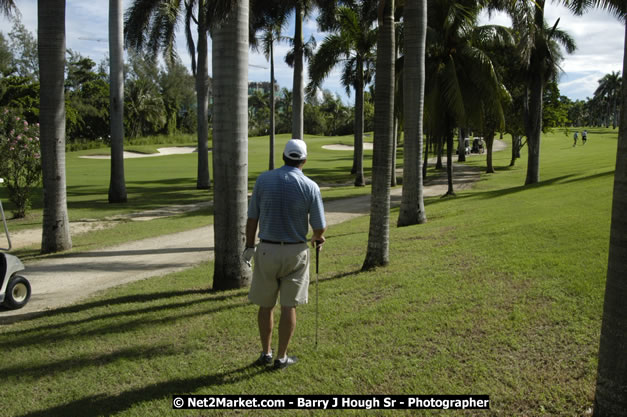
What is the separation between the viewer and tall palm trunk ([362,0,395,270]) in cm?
798

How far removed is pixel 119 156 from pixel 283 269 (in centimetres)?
1723

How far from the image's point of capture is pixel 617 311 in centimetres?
316

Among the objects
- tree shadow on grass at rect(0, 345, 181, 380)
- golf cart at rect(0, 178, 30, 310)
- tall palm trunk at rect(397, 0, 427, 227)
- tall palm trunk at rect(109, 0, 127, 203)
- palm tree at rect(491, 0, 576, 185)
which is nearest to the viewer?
tree shadow on grass at rect(0, 345, 181, 380)

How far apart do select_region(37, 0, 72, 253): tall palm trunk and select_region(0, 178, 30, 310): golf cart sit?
14.2 ft

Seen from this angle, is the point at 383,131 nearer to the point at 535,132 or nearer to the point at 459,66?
the point at 459,66

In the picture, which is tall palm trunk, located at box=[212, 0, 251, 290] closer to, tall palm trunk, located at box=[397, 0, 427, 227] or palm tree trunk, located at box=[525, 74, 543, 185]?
tall palm trunk, located at box=[397, 0, 427, 227]

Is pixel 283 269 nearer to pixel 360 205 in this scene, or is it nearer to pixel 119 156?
pixel 360 205

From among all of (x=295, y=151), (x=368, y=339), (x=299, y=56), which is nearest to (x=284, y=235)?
(x=295, y=151)

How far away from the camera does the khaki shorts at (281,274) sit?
428 cm

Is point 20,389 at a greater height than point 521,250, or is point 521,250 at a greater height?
point 521,250

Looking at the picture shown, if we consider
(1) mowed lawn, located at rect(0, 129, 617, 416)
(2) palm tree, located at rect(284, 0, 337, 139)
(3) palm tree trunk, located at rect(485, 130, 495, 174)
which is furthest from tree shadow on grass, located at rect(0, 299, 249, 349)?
(3) palm tree trunk, located at rect(485, 130, 495, 174)

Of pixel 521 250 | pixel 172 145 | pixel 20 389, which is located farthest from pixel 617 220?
pixel 172 145

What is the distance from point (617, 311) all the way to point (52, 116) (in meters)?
11.0

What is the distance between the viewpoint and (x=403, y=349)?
4.73 meters
